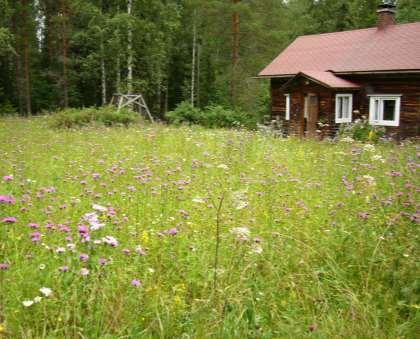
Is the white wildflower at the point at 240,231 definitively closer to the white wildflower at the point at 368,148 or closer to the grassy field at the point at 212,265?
the grassy field at the point at 212,265

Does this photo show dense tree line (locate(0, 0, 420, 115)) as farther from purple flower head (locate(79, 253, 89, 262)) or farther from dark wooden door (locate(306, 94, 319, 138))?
purple flower head (locate(79, 253, 89, 262))

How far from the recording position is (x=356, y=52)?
69.5 ft

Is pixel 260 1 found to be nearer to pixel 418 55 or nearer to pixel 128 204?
pixel 418 55

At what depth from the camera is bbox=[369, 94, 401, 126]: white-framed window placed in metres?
18.7

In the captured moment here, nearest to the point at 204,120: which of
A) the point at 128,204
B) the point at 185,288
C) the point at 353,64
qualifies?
the point at 353,64

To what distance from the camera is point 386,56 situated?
757 inches

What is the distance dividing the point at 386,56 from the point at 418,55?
1557 mm

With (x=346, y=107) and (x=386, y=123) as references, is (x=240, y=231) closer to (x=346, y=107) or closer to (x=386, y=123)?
(x=386, y=123)

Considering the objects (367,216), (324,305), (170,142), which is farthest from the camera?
(170,142)

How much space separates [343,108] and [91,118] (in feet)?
36.5

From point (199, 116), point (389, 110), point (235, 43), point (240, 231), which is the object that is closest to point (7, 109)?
point (199, 116)

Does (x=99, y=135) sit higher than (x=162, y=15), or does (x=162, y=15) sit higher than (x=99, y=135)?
(x=162, y=15)

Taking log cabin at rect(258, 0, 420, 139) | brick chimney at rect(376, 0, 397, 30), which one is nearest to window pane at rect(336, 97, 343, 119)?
log cabin at rect(258, 0, 420, 139)

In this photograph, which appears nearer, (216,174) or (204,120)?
(216,174)
